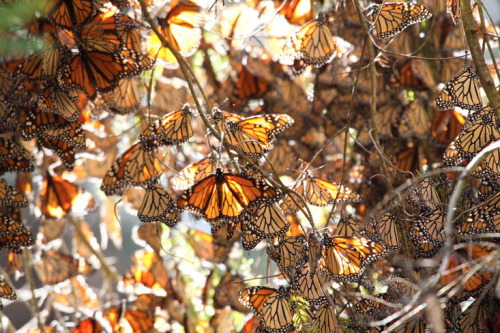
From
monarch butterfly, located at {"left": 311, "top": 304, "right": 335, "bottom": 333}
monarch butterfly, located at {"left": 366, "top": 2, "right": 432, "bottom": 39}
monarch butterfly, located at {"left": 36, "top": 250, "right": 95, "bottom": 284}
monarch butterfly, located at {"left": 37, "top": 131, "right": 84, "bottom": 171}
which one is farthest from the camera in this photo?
monarch butterfly, located at {"left": 36, "top": 250, "right": 95, "bottom": 284}

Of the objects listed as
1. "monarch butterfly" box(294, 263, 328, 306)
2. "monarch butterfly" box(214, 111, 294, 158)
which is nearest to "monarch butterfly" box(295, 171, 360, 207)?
"monarch butterfly" box(214, 111, 294, 158)

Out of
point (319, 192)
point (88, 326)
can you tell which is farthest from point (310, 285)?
point (88, 326)

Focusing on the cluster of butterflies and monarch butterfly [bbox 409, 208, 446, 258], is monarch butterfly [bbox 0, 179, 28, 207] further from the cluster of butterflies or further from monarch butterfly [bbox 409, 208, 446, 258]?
monarch butterfly [bbox 409, 208, 446, 258]

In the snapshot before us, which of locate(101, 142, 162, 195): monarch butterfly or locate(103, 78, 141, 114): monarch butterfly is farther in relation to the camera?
locate(103, 78, 141, 114): monarch butterfly

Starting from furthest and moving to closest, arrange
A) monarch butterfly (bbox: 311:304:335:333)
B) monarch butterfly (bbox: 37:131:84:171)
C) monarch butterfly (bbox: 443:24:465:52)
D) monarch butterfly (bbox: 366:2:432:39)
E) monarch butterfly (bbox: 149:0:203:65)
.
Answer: monarch butterfly (bbox: 443:24:465:52), monarch butterfly (bbox: 149:0:203:65), monarch butterfly (bbox: 37:131:84:171), monarch butterfly (bbox: 366:2:432:39), monarch butterfly (bbox: 311:304:335:333)

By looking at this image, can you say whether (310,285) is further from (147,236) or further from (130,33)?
(147,236)

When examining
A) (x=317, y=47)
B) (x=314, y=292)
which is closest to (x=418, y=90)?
(x=317, y=47)

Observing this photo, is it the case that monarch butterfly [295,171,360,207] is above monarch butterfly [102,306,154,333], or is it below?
above

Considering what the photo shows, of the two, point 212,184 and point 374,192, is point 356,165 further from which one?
point 212,184
